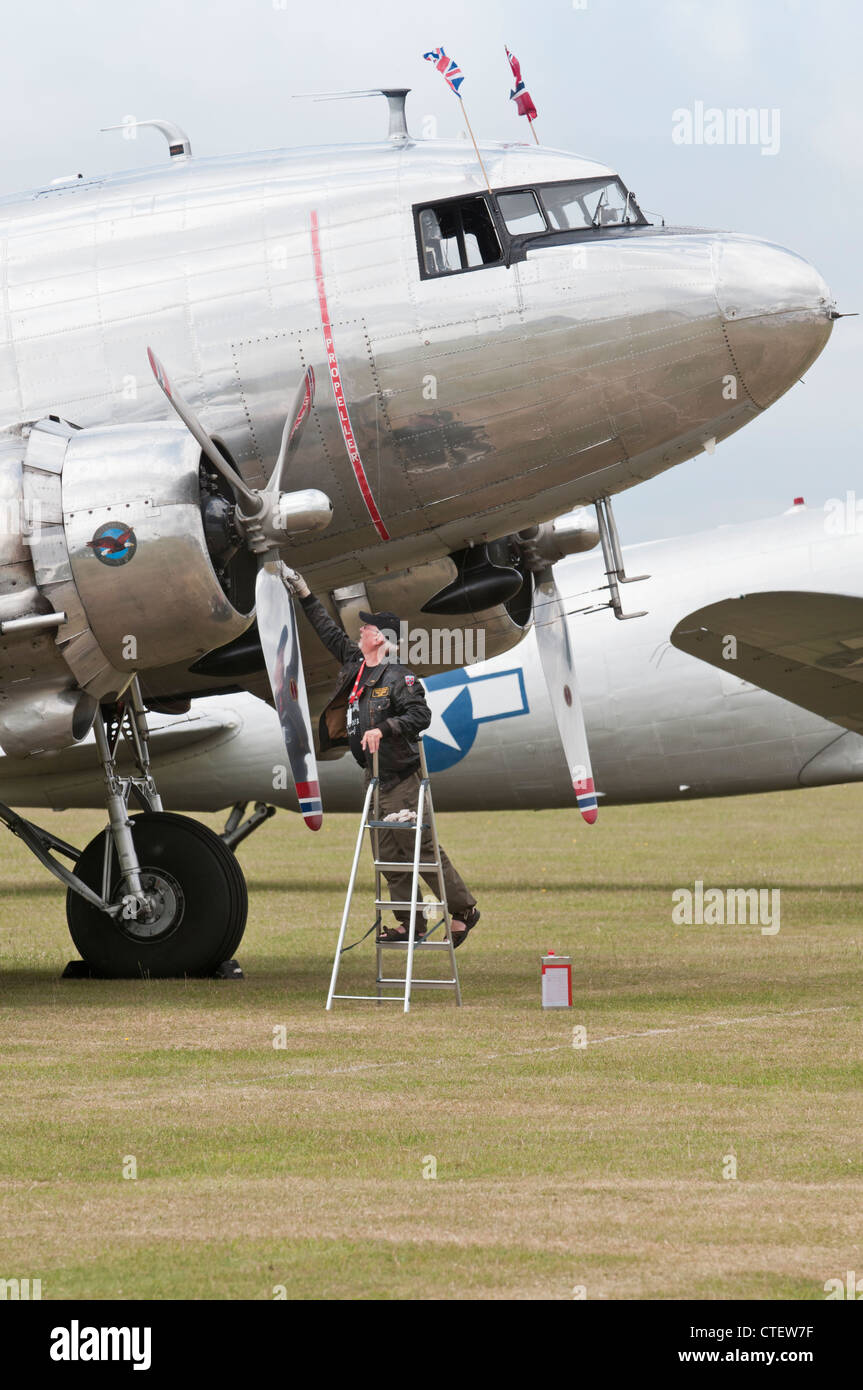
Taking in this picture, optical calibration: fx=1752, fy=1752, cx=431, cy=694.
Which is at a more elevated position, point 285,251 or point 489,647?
point 285,251

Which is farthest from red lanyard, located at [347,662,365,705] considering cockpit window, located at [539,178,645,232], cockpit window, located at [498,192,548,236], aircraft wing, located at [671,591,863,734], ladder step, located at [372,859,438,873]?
aircraft wing, located at [671,591,863,734]

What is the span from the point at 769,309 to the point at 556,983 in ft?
14.8

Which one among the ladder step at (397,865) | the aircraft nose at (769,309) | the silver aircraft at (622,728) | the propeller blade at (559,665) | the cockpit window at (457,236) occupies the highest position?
the cockpit window at (457,236)

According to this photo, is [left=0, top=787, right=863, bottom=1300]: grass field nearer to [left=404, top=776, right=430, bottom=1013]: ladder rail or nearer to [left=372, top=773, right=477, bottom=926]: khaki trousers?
[left=404, top=776, right=430, bottom=1013]: ladder rail

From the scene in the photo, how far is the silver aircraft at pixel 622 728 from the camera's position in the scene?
22.3m

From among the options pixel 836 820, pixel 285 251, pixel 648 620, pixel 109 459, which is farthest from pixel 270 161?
pixel 836 820

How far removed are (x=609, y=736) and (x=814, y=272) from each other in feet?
38.1

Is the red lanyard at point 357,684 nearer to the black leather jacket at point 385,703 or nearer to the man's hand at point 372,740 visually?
the black leather jacket at point 385,703

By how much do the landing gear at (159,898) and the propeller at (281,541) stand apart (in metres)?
1.45

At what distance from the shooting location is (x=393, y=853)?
41.1 feet

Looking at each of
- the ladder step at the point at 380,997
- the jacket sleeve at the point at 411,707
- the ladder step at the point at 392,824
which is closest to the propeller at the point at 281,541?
the ladder step at the point at 392,824

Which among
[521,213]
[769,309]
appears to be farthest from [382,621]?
[769,309]
